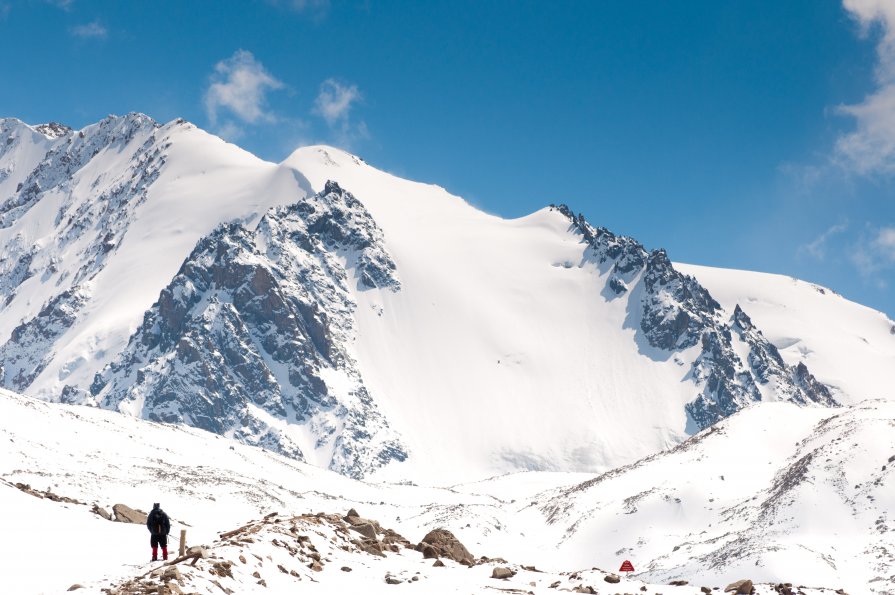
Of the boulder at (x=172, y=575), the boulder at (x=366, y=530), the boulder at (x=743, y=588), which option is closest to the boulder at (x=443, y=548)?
the boulder at (x=366, y=530)

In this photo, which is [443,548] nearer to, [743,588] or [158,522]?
[743,588]

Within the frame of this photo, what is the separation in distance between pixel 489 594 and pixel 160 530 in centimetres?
859

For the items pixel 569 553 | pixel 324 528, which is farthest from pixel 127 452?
pixel 324 528

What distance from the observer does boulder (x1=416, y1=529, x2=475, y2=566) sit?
102 feet

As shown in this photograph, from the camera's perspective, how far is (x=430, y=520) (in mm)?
100562

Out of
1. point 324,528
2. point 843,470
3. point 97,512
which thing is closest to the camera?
point 324,528

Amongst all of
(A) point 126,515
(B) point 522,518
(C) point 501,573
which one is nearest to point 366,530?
(C) point 501,573

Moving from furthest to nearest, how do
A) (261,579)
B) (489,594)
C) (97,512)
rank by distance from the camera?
(97,512) → (489,594) → (261,579)

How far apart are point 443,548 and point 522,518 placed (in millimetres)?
77954

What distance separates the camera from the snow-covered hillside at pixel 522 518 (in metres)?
26.0

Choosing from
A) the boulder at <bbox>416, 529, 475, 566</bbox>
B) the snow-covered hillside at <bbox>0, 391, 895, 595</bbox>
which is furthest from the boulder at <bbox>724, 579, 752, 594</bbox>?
the boulder at <bbox>416, 529, 475, 566</bbox>

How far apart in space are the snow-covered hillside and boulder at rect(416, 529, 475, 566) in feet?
2.21

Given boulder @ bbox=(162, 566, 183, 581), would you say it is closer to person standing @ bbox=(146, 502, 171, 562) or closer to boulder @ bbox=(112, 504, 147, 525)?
person standing @ bbox=(146, 502, 171, 562)

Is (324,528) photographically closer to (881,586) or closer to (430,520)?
(881,586)
